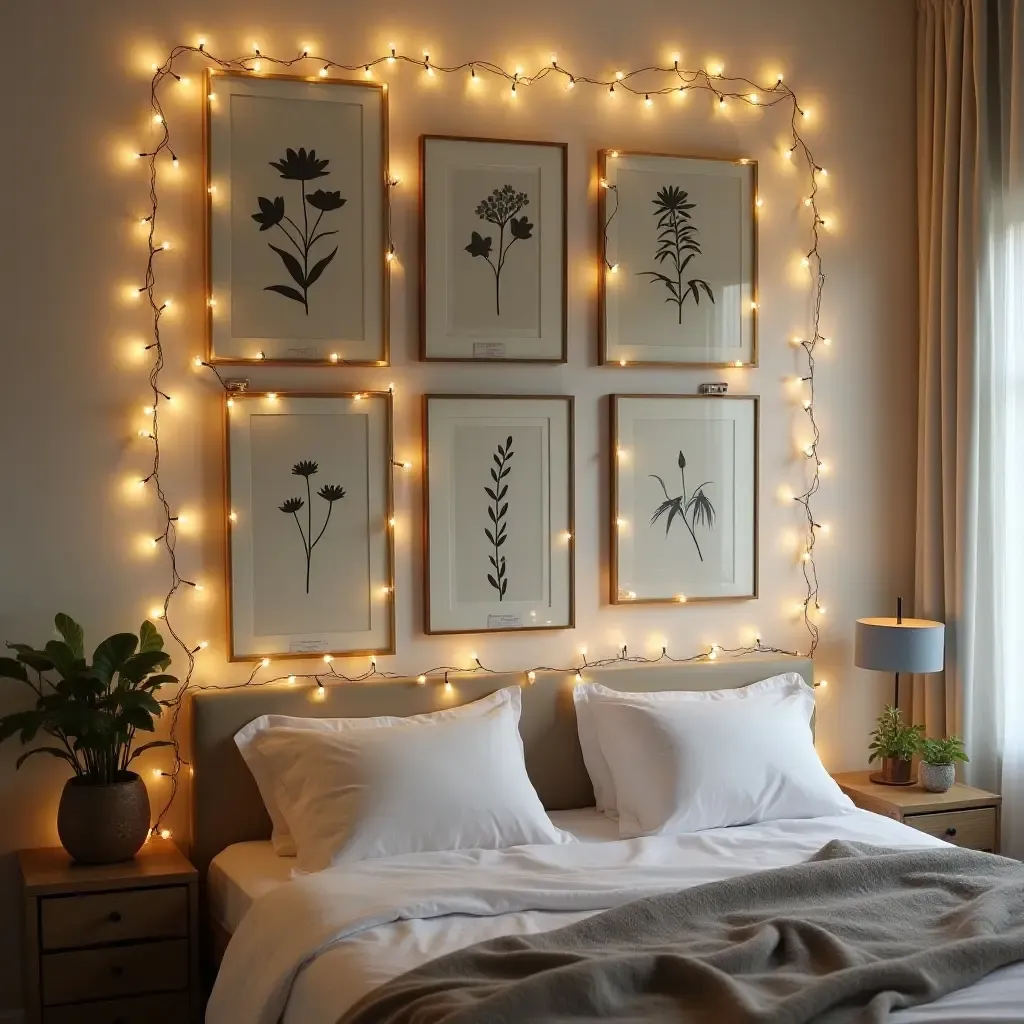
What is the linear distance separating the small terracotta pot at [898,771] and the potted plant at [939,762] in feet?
0.28

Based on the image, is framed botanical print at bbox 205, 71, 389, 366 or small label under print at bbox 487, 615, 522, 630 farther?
small label under print at bbox 487, 615, 522, 630

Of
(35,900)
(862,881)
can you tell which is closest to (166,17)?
(35,900)

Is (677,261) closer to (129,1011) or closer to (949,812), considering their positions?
(949,812)

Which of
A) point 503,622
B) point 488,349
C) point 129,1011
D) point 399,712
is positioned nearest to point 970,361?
point 488,349

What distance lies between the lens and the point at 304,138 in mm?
3588

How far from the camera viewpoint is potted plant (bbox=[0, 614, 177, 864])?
3156 millimetres

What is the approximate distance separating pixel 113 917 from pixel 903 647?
95.5 inches

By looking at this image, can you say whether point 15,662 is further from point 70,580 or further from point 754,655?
point 754,655

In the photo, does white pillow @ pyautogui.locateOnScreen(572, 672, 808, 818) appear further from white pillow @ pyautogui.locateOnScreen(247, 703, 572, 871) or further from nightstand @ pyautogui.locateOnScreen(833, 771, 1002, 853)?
nightstand @ pyautogui.locateOnScreen(833, 771, 1002, 853)

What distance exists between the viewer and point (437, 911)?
2725 mm

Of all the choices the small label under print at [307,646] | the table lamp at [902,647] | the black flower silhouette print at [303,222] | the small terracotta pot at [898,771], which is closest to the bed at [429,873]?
the small label under print at [307,646]

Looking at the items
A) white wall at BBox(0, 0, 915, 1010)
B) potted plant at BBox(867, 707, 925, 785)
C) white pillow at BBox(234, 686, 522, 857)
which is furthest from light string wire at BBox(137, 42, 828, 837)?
potted plant at BBox(867, 707, 925, 785)

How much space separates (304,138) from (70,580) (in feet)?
4.59

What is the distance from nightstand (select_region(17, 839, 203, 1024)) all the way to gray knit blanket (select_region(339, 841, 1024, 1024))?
3.42 ft
